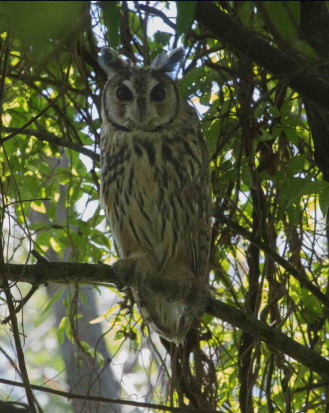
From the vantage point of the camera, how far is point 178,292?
219 centimetres

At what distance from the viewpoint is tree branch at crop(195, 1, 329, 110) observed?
138 centimetres

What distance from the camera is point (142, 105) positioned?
8.89 feet

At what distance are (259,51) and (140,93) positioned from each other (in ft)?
4.35

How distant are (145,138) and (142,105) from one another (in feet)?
0.47

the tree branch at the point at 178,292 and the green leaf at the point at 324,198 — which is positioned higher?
the green leaf at the point at 324,198

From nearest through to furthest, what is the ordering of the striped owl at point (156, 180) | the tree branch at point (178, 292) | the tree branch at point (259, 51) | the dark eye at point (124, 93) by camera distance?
the tree branch at point (259, 51) < the tree branch at point (178, 292) < the striped owl at point (156, 180) < the dark eye at point (124, 93)

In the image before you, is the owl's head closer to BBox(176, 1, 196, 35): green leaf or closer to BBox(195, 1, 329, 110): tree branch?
BBox(195, 1, 329, 110): tree branch

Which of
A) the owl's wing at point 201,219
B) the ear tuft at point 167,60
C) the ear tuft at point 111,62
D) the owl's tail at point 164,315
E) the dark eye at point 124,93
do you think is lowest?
the owl's tail at point 164,315

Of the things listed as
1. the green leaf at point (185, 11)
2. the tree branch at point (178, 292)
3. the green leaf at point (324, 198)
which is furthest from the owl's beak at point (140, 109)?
the green leaf at point (185, 11)

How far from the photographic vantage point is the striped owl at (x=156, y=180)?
2.65 m

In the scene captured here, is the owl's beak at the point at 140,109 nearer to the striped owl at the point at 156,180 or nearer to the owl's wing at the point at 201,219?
the striped owl at the point at 156,180

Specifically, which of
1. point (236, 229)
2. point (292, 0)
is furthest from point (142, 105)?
point (292, 0)

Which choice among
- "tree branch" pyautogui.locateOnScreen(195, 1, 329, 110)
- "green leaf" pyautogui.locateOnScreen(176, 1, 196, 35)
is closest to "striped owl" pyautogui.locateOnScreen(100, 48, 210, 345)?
"tree branch" pyautogui.locateOnScreen(195, 1, 329, 110)

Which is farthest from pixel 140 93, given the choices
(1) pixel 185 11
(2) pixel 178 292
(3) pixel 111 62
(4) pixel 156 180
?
(1) pixel 185 11
